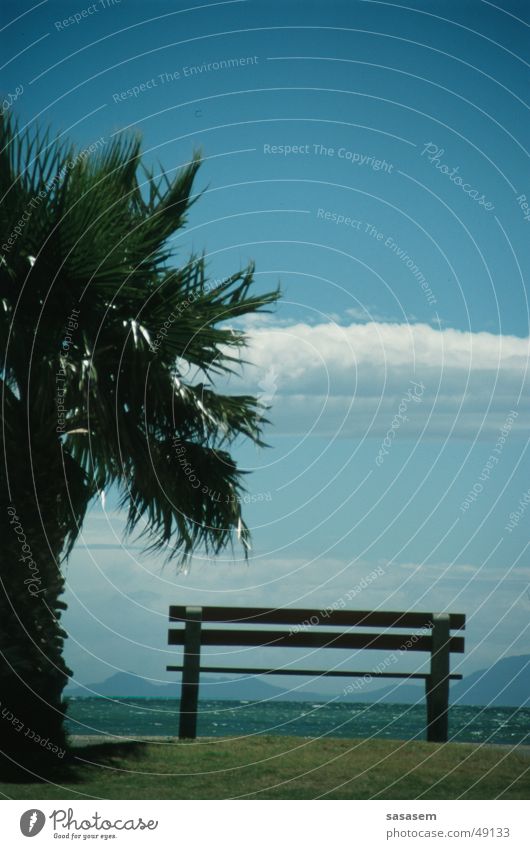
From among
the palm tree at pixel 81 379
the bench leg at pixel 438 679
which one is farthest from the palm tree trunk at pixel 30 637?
the bench leg at pixel 438 679

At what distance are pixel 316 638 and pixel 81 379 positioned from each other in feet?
8.99

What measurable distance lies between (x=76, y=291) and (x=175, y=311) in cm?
74

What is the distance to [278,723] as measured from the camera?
10.2 metres

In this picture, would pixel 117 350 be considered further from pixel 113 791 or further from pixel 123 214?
pixel 113 791

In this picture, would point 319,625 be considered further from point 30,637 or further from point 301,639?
point 30,637

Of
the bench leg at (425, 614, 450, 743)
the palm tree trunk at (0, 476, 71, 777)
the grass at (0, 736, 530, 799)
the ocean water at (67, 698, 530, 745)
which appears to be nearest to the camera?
the grass at (0, 736, 530, 799)

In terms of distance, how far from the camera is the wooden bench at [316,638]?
9.55 meters

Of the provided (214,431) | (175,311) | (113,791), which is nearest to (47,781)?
(113,791)

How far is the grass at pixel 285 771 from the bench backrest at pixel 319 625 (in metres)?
0.80

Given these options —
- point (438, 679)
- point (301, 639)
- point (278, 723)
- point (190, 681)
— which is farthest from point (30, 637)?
point (438, 679)

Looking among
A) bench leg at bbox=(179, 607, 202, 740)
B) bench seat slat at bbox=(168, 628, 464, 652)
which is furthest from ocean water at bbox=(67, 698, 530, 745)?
bench seat slat at bbox=(168, 628, 464, 652)

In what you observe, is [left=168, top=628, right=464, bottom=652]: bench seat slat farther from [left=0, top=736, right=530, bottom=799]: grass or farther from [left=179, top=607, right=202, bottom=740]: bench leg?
[left=0, top=736, right=530, bottom=799]: grass

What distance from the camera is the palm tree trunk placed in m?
8.52
